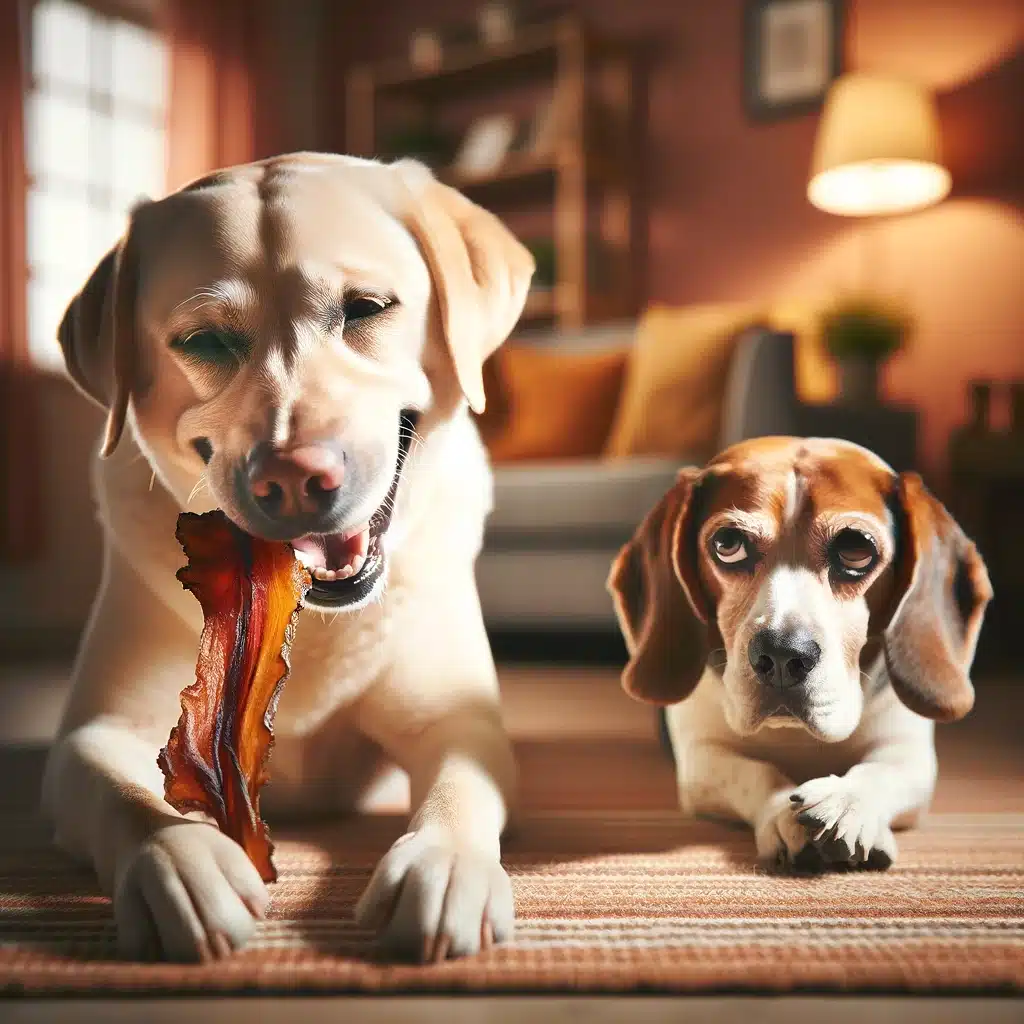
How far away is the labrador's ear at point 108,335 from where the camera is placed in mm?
950

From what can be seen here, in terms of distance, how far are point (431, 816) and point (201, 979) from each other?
242 millimetres

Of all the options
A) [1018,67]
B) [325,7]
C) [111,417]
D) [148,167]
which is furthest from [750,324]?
[325,7]

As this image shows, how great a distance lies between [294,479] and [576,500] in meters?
2.03

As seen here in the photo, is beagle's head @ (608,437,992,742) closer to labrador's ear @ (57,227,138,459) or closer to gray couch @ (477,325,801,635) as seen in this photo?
labrador's ear @ (57,227,138,459)

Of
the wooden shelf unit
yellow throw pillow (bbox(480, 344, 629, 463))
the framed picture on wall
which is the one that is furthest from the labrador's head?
the framed picture on wall

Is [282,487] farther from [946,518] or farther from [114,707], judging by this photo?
[946,518]

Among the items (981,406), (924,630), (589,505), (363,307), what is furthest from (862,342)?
(363,307)

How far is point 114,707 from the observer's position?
1.05m

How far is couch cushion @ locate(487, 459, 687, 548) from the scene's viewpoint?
2.74 metres

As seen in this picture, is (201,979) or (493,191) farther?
(493,191)

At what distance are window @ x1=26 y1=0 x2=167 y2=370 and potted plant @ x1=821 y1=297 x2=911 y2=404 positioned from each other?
292cm

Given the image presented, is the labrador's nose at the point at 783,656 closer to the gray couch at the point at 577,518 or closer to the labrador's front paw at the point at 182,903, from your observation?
the labrador's front paw at the point at 182,903

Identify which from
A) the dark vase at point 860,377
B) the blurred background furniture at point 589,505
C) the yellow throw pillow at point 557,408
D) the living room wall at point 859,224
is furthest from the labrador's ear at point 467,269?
the living room wall at point 859,224

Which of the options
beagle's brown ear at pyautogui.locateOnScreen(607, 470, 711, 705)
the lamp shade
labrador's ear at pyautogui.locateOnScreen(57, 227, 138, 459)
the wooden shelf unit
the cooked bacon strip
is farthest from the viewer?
the wooden shelf unit
